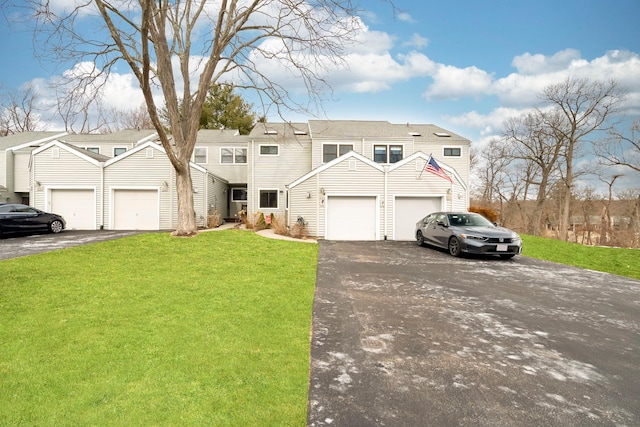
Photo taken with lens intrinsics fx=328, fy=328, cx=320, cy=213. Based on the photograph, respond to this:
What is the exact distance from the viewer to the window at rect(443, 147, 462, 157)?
23.3 meters

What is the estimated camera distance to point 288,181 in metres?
21.9

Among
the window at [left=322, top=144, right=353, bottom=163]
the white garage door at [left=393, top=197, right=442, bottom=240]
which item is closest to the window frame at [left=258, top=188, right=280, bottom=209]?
the window at [left=322, top=144, right=353, bottom=163]

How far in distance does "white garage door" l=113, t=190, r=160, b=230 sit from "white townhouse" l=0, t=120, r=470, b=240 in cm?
6

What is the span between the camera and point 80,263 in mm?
8266

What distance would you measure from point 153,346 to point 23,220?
51.5ft

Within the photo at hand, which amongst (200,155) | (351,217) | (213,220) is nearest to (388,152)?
(351,217)

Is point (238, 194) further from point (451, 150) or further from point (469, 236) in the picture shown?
point (469, 236)

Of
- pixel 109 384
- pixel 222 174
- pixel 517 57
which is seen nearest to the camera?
pixel 109 384

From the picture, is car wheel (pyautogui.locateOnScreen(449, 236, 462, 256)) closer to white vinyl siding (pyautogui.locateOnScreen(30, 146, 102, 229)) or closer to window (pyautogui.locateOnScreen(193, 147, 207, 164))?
white vinyl siding (pyautogui.locateOnScreen(30, 146, 102, 229))

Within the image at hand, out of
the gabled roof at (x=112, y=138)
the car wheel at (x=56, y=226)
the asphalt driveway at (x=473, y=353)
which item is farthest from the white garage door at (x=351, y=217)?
the gabled roof at (x=112, y=138)

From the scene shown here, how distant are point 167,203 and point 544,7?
65.1 feet

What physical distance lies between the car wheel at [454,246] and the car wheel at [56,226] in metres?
17.8

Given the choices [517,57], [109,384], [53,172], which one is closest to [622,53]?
[517,57]

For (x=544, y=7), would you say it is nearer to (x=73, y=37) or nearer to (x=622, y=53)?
(x=622, y=53)
